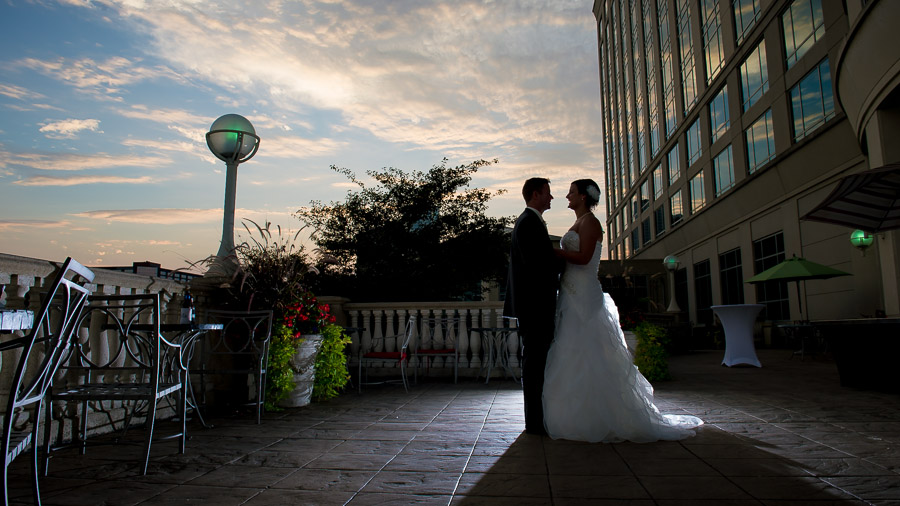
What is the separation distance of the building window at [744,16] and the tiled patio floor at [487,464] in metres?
14.6

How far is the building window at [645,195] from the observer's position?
2902cm

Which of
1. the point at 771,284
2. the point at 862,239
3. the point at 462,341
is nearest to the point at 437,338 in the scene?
the point at 462,341

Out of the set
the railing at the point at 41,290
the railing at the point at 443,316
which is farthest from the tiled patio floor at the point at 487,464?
the railing at the point at 443,316

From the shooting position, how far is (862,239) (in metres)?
10.9

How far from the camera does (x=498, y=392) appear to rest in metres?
6.20

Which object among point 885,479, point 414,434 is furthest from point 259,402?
point 885,479

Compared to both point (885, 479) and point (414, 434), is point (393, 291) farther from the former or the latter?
point (885, 479)

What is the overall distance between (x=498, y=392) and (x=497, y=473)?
355 cm

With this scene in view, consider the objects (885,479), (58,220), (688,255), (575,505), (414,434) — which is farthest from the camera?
(688,255)

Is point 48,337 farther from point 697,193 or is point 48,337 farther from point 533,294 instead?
point 697,193

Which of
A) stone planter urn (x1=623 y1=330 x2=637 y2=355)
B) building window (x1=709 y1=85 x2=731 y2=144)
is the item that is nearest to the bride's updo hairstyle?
stone planter urn (x1=623 y1=330 x2=637 y2=355)

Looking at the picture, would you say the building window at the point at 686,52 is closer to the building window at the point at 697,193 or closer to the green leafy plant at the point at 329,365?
the building window at the point at 697,193

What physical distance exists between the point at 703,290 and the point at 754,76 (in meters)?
8.80

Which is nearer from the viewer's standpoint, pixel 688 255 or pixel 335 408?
pixel 335 408
